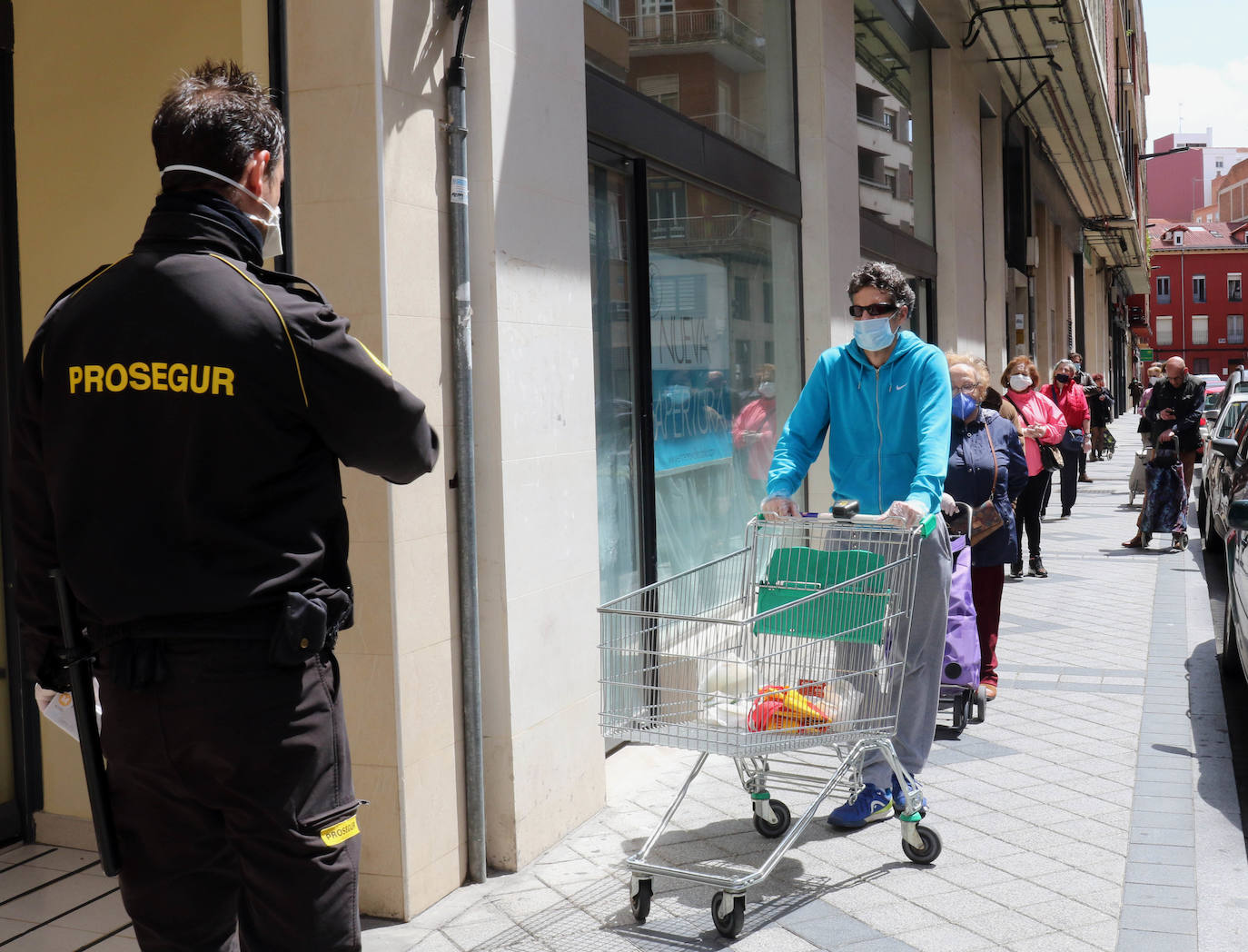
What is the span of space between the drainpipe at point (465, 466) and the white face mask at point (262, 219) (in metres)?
1.62

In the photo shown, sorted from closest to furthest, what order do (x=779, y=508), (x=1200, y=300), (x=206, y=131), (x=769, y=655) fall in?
1. (x=206, y=131)
2. (x=769, y=655)
3. (x=779, y=508)
4. (x=1200, y=300)

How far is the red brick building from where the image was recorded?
98.6 meters

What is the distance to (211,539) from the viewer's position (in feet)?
7.53

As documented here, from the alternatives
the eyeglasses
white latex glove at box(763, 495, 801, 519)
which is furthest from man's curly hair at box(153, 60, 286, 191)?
the eyeglasses

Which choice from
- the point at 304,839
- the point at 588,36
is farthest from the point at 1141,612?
the point at 304,839

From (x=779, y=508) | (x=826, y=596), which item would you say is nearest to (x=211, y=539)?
(x=826, y=596)

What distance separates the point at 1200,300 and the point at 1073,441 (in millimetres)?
93204

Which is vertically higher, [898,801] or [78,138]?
[78,138]

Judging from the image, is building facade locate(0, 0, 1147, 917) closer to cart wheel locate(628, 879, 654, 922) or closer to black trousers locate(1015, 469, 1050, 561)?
cart wheel locate(628, 879, 654, 922)

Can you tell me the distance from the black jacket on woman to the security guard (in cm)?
453

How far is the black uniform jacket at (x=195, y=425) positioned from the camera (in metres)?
2.30

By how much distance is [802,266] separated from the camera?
9141 mm

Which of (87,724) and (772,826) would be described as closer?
(87,724)

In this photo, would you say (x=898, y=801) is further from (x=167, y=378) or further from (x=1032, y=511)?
(x=1032, y=511)
